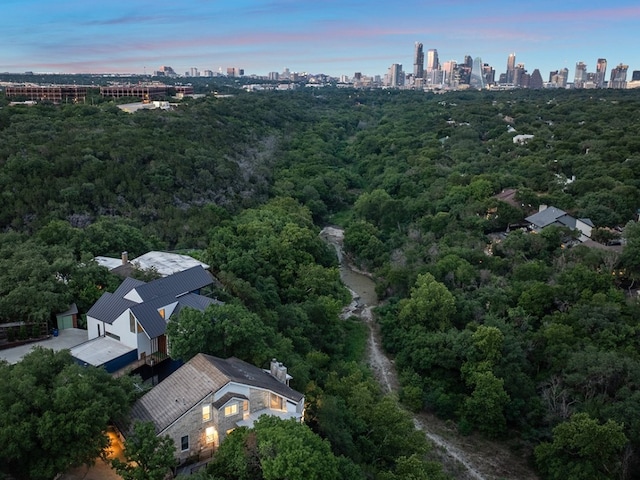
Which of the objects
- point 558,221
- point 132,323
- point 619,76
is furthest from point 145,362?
point 619,76

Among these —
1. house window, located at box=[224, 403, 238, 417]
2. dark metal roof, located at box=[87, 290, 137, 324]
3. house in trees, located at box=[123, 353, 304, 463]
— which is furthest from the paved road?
house window, located at box=[224, 403, 238, 417]

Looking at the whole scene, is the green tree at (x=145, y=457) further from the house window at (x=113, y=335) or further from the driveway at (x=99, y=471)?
the house window at (x=113, y=335)

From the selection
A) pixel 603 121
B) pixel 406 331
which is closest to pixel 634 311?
pixel 406 331

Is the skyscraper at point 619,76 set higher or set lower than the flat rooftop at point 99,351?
higher

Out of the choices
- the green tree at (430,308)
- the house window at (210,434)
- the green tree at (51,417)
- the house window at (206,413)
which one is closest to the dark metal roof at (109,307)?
the green tree at (51,417)

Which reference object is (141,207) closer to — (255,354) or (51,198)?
(51,198)

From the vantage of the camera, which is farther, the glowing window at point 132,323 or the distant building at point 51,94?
the distant building at point 51,94
